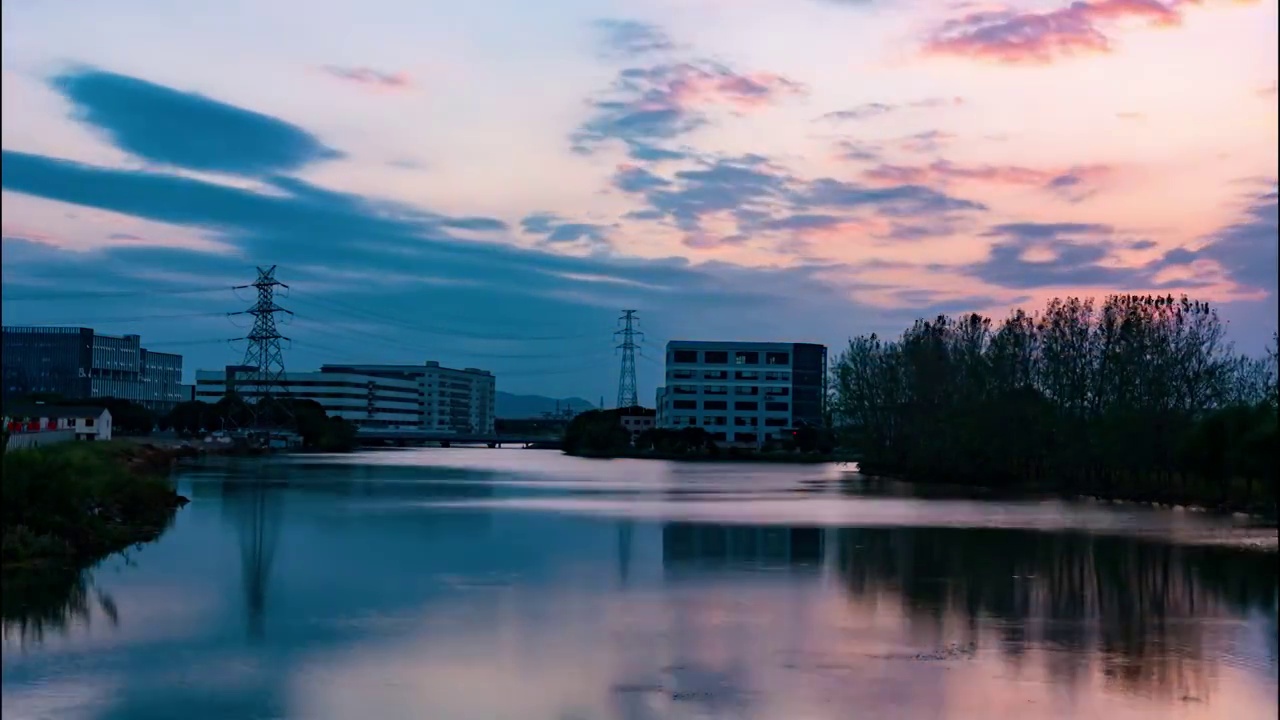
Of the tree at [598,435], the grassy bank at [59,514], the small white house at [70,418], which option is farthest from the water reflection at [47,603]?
the tree at [598,435]

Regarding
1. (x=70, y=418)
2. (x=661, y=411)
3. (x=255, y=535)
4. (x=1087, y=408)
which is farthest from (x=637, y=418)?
(x=255, y=535)

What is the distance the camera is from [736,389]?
147m

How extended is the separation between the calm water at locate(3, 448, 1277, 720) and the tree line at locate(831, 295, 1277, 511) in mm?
12347

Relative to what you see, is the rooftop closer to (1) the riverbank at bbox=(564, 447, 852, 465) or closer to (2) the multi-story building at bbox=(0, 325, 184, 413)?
(1) the riverbank at bbox=(564, 447, 852, 465)

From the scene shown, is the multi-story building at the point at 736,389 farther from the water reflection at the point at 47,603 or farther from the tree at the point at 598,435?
the water reflection at the point at 47,603

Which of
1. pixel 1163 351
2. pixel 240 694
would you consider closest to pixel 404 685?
pixel 240 694

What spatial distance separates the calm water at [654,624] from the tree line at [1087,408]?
1235 centimetres

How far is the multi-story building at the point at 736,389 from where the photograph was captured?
14638 cm

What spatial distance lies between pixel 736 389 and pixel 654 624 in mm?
129278

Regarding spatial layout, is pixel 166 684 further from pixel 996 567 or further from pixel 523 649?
pixel 996 567

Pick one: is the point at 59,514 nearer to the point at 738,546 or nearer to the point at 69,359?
the point at 738,546

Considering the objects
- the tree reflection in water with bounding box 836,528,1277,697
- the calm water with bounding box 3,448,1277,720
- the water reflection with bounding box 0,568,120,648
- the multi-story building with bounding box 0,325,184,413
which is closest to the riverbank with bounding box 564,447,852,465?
the multi-story building with bounding box 0,325,184,413

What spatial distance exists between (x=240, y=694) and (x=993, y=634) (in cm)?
947

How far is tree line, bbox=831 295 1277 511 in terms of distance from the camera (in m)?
46.7
